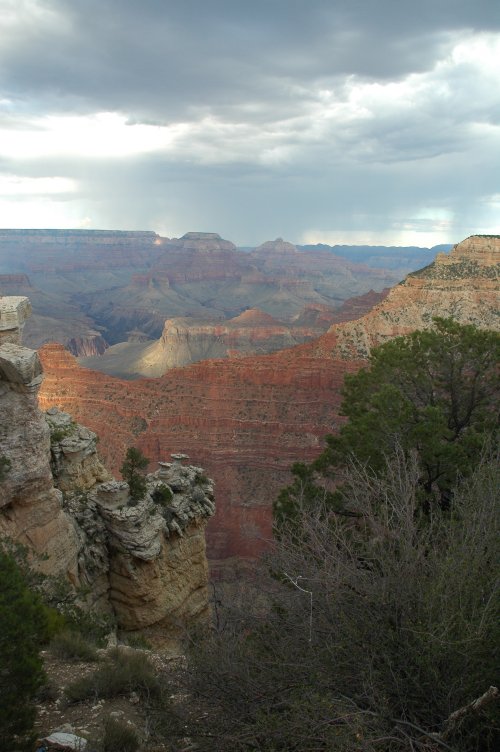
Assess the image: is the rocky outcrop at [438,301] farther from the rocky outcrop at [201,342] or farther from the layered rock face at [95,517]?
the rocky outcrop at [201,342]

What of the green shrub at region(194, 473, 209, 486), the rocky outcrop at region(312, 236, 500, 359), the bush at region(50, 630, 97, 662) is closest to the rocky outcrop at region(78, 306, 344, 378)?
the rocky outcrop at region(312, 236, 500, 359)

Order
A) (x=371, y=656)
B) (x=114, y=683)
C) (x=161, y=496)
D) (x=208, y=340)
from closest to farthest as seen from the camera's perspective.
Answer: (x=371, y=656) → (x=114, y=683) → (x=161, y=496) → (x=208, y=340)

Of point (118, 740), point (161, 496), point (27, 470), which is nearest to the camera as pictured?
point (118, 740)

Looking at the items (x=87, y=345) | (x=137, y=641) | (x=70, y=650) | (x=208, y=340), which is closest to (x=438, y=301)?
(x=137, y=641)

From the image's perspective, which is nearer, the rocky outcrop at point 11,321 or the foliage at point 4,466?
the foliage at point 4,466

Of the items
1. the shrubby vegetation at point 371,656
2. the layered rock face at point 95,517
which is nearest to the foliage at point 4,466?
the layered rock face at point 95,517

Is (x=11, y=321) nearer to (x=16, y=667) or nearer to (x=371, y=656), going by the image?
(x=16, y=667)
